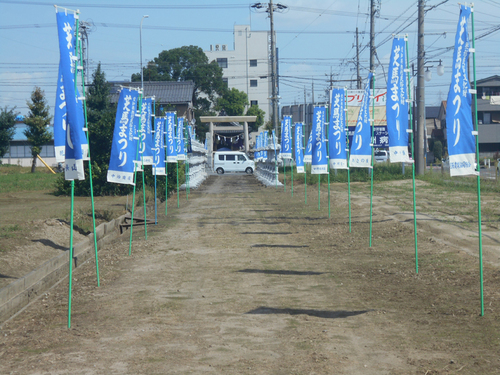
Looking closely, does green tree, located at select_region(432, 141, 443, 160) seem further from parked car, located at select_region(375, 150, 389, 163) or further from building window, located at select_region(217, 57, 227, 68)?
building window, located at select_region(217, 57, 227, 68)

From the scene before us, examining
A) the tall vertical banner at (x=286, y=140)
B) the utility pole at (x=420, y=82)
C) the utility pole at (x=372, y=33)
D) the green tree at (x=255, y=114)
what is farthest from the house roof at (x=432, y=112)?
the tall vertical banner at (x=286, y=140)

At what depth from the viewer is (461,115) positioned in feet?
20.0

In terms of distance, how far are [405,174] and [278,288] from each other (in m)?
21.5

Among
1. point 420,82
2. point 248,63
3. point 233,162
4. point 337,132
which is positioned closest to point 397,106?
point 337,132

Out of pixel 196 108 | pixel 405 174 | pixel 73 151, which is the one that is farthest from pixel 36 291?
pixel 196 108

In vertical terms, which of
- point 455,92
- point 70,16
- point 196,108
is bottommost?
point 455,92

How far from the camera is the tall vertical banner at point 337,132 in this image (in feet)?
46.0

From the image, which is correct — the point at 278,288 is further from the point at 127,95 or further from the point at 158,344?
the point at 127,95

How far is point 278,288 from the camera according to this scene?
7219mm

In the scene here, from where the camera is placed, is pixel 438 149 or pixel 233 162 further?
pixel 438 149

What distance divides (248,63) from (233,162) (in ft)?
110

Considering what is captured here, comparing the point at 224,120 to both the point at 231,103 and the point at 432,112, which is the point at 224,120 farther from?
the point at 432,112

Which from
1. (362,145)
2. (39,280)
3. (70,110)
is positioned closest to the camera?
(70,110)

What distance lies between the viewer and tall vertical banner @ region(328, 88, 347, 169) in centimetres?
1401
